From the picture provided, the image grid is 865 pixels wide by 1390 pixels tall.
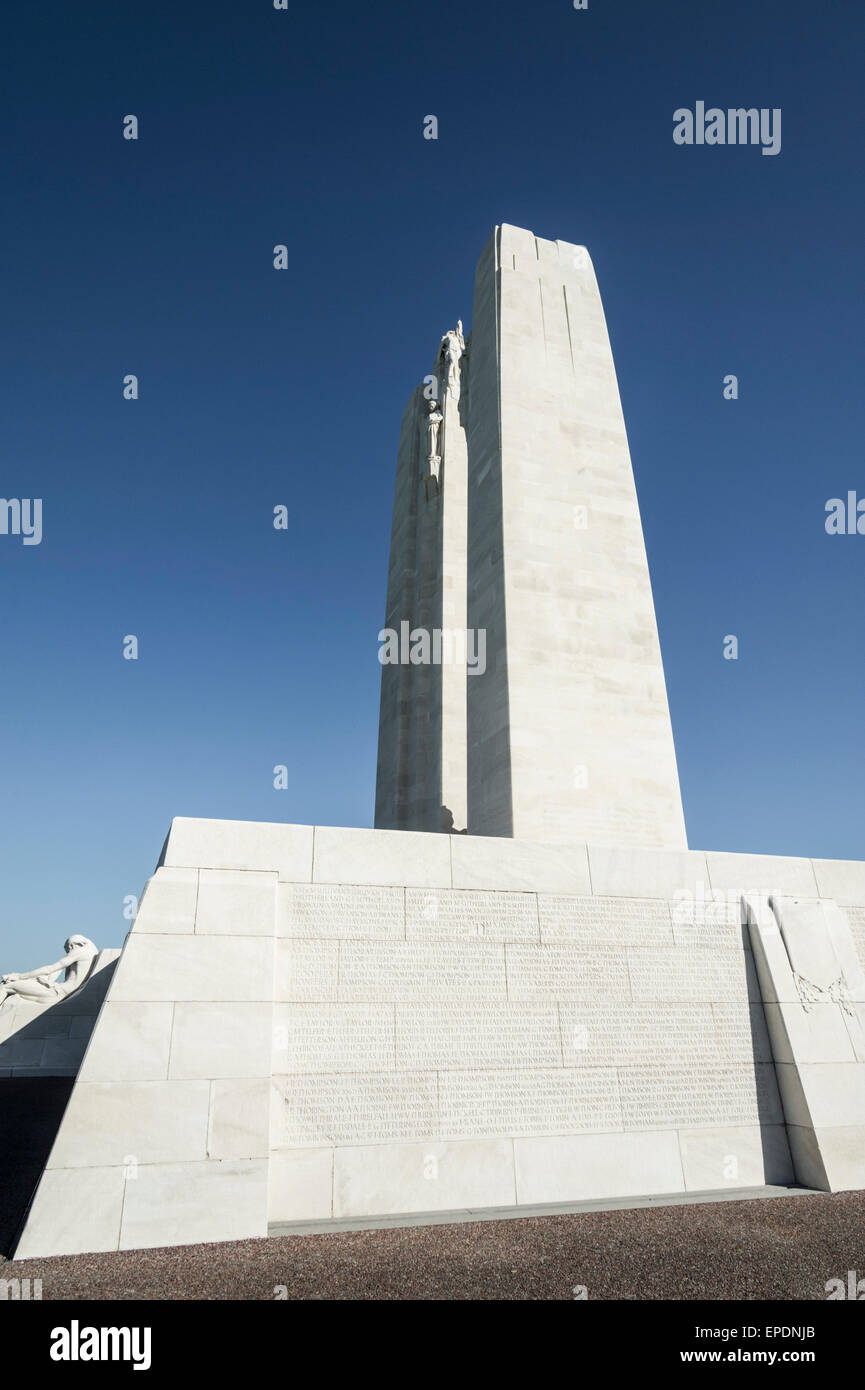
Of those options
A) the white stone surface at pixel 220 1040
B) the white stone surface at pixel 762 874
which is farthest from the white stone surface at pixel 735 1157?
the white stone surface at pixel 220 1040

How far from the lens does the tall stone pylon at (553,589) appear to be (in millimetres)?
13305

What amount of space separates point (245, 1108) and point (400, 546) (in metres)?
20.3

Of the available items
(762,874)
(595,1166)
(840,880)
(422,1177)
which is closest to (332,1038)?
(422,1177)

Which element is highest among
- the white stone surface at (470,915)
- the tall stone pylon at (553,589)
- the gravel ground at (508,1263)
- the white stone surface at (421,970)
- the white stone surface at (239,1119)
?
the tall stone pylon at (553,589)

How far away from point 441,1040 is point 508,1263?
2.48 metres

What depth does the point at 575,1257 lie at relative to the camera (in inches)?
233

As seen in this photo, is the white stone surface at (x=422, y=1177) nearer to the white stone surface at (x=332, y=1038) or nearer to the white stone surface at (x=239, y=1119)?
the white stone surface at (x=332, y=1038)

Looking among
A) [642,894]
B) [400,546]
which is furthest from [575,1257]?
[400,546]

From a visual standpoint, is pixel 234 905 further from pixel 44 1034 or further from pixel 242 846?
pixel 44 1034

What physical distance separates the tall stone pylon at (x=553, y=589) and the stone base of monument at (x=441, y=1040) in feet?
10.7

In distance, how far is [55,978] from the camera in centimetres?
1817

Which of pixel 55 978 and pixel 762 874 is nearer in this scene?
pixel 762 874

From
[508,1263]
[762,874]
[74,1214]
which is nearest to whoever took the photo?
[508,1263]
